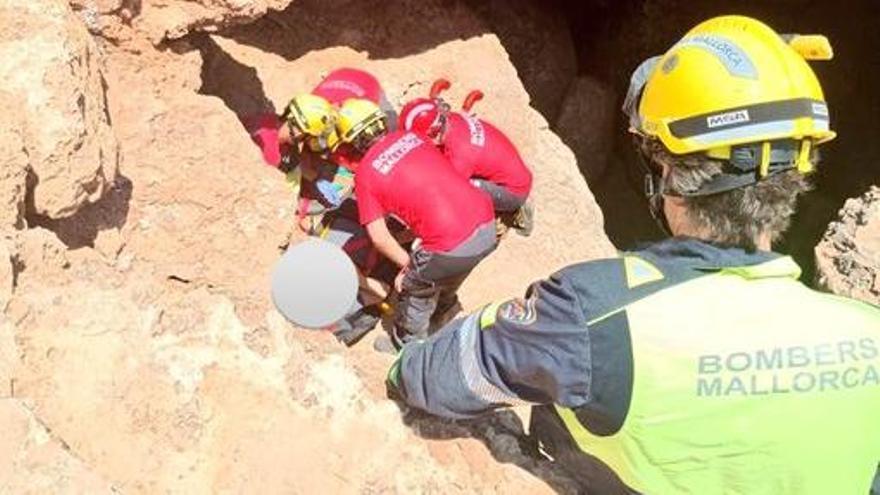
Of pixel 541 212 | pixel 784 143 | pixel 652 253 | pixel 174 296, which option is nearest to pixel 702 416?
pixel 652 253

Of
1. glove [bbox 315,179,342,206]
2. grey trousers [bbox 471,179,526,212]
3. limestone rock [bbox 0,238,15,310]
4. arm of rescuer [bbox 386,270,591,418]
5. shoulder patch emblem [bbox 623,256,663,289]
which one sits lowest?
glove [bbox 315,179,342,206]

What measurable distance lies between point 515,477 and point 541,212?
3.20 m

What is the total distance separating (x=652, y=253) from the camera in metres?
2.18

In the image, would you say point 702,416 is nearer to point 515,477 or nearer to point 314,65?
point 515,477

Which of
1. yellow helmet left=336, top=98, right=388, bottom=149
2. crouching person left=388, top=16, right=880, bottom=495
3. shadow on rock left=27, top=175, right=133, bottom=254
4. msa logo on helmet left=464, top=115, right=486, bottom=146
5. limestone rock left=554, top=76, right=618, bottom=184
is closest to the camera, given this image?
crouching person left=388, top=16, right=880, bottom=495

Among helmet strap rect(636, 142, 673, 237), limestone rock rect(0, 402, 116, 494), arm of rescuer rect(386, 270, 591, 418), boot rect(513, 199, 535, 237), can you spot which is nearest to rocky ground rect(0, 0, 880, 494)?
limestone rock rect(0, 402, 116, 494)

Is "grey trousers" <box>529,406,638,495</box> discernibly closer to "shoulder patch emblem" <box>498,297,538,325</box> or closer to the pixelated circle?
"shoulder patch emblem" <box>498,297,538,325</box>

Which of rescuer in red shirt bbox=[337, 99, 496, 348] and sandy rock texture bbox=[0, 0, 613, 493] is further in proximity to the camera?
rescuer in red shirt bbox=[337, 99, 496, 348]

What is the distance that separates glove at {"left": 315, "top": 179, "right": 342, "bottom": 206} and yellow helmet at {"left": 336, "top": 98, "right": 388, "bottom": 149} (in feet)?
1.26

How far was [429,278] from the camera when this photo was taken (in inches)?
177

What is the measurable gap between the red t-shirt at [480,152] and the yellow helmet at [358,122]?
1.36ft

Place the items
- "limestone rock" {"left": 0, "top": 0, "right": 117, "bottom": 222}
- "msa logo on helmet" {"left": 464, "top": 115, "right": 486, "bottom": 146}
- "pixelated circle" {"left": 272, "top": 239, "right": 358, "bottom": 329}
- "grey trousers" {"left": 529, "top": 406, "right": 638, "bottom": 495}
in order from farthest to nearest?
"msa logo on helmet" {"left": 464, "top": 115, "right": 486, "bottom": 146} < "pixelated circle" {"left": 272, "top": 239, "right": 358, "bottom": 329} < "limestone rock" {"left": 0, "top": 0, "right": 117, "bottom": 222} < "grey trousers" {"left": 529, "top": 406, "right": 638, "bottom": 495}

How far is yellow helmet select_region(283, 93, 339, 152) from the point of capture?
14.3 feet

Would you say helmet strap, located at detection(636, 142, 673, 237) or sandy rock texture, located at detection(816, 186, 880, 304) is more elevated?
helmet strap, located at detection(636, 142, 673, 237)
